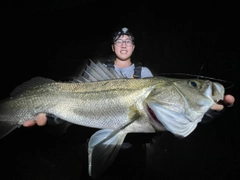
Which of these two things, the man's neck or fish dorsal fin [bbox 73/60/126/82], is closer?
fish dorsal fin [bbox 73/60/126/82]

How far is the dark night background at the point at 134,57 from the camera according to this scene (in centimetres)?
337

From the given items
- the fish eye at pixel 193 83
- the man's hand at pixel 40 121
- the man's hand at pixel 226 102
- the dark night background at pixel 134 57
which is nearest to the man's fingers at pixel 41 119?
the man's hand at pixel 40 121

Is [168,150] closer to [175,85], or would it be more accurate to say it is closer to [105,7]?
[175,85]

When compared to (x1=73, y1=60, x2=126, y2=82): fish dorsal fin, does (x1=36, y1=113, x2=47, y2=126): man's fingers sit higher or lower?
lower

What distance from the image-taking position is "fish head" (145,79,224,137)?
1.43m

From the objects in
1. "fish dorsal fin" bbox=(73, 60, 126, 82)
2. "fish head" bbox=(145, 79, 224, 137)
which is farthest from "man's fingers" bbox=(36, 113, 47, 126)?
"fish head" bbox=(145, 79, 224, 137)

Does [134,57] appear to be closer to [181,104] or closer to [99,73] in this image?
[99,73]

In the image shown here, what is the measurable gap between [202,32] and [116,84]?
23.9 ft

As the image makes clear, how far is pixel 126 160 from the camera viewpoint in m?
3.31

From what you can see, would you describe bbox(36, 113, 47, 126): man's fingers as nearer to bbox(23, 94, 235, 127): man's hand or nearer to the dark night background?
bbox(23, 94, 235, 127): man's hand

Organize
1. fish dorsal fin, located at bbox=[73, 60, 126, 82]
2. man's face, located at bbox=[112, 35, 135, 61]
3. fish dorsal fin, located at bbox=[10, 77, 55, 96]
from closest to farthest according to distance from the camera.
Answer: fish dorsal fin, located at bbox=[73, 60, 126, 82] < fish dorsal fin, located at bbox=[10, 77, 55, 96] < man's face, located at bbox=[112, 35, 135, 61]

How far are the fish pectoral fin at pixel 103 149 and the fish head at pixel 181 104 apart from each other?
326 mm

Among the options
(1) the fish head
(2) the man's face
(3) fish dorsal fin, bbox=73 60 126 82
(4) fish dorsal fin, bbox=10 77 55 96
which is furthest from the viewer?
(2) the man's face

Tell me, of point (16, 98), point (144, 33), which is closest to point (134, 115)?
point (16, 98)
